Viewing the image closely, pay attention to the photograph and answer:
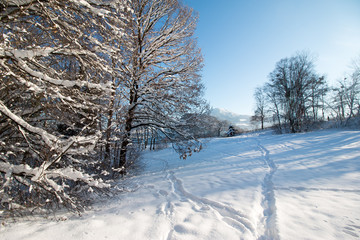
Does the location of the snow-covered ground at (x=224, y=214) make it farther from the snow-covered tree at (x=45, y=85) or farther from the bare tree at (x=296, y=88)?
the bare tree at (x=296, y=88)

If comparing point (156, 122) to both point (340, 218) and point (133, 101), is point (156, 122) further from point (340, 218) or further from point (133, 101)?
point (340, 218)

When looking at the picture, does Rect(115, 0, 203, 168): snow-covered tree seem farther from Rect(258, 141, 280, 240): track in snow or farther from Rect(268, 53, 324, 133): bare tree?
Rect(268, 53, 324, 133): bare tree

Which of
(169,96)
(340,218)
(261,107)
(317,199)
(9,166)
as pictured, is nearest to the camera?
(9,166)

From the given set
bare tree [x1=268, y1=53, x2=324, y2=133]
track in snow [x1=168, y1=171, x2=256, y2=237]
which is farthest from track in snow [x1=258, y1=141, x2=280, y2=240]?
bare tree [x1=268, y1=53, x2=324, y2=133]

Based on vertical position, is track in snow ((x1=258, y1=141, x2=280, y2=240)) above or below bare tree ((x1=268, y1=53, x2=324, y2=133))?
below

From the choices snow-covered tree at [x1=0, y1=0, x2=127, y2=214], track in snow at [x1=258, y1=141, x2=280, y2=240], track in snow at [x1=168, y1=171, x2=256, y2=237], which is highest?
snow-covered tree at [x1=0, y1=0, x2=127, y2=214]

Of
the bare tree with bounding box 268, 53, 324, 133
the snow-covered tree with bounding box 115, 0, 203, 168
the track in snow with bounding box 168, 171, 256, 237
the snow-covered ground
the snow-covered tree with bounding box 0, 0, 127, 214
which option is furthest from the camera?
the bare tree with bounding box 268, 53, 324, 133

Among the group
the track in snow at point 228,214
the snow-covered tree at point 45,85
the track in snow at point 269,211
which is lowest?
the track in snow at point 269,211

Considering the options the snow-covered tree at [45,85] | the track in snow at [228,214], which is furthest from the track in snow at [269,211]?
the snow-covered tree at [45,85]

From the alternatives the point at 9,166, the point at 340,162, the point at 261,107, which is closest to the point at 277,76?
the point at 261,107

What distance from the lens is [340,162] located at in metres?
6.97

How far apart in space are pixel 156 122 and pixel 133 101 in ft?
4.27

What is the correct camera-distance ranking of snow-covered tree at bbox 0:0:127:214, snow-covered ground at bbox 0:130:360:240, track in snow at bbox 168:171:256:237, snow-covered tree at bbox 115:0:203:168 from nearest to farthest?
snow-covered tree at bbox 0:0:127:214
snow-covered ground at bbox 0:130:360:240
track in snow at bbox 168:171:256:237
snow-covered tree at bbox 115:0:203:168

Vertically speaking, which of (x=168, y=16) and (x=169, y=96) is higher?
(x=168, y=16)
